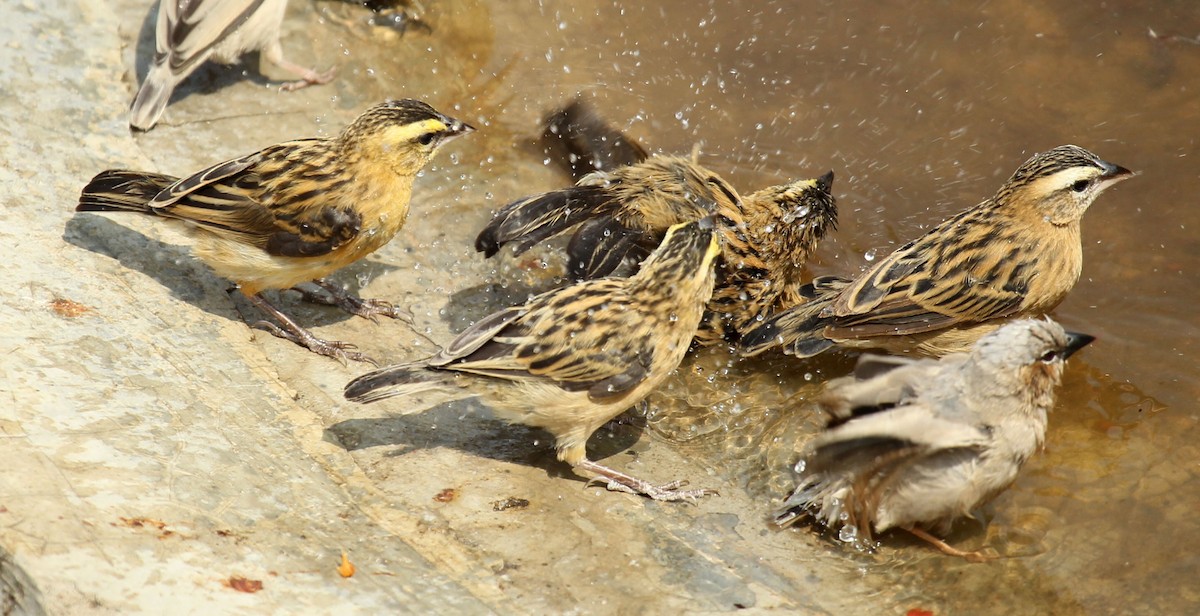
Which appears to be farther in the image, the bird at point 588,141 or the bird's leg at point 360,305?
the bird at point 588,141

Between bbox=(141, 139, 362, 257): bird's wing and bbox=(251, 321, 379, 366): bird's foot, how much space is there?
0.46 metres

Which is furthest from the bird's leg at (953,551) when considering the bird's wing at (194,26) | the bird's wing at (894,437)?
the bird's wing at (194,26)

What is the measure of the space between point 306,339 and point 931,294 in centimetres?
356

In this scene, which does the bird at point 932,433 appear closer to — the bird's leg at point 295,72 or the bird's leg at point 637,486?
the bird's leg at point 637,486

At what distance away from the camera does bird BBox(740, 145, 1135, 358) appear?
635 cm

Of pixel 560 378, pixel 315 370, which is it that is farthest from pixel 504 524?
pixel 315 370

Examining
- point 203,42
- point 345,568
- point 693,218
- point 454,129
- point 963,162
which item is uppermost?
point 203,42

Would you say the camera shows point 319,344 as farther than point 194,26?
No

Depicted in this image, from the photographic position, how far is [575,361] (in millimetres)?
5395

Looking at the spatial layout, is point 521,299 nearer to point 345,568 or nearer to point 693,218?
point 693,218

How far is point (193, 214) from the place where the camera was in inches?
245

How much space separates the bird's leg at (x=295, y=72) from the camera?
339 inches

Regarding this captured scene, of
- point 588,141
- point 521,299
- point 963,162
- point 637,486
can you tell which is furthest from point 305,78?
point 963,162

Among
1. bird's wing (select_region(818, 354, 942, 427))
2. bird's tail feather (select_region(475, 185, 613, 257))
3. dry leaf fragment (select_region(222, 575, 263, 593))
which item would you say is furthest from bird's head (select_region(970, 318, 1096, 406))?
dry leaf fragment (select_region(222, 575, 263, 593))
